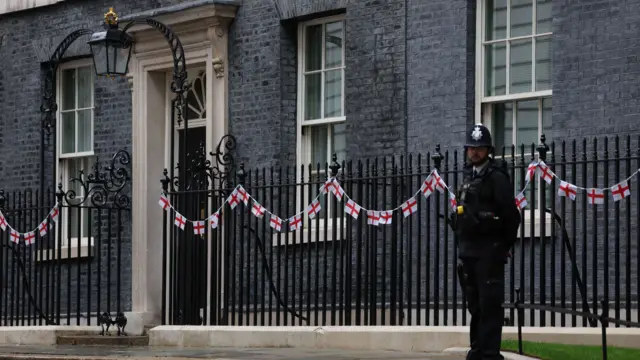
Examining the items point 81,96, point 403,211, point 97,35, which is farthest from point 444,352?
point 81,96

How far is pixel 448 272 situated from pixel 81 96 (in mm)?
7311

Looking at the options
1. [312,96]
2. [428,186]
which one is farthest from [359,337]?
[312,96]

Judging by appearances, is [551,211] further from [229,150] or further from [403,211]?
[229,150]

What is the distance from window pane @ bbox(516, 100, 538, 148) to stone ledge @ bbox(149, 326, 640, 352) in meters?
2.35

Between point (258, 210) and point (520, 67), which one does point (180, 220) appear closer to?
point (258, 210)

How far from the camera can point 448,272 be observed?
16.8m

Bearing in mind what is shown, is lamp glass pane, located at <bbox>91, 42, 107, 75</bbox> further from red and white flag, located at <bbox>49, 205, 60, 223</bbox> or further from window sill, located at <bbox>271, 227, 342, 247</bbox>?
window sill, located at <bbox>271, 227, 342, 247</bbox>

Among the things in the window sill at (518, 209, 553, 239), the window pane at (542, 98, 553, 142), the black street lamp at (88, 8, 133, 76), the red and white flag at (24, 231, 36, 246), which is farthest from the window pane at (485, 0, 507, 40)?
the red and white flag at (24, 231, 36, 246)

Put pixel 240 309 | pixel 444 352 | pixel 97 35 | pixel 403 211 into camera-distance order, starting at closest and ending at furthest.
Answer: pixel 444 352, pixel 403 211, pixel 240 309, pixel 97 35

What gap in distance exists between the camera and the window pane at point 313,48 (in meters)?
19.3

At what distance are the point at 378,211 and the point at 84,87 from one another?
6764 millimetres

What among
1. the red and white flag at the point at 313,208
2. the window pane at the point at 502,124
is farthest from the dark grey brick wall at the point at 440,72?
the red and white flag at the point at 313,208

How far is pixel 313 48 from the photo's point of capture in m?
19.3

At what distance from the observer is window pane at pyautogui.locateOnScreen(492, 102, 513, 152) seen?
16.9 metres
